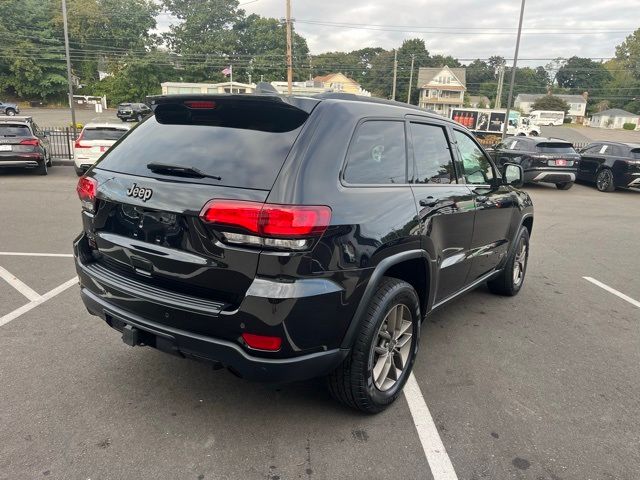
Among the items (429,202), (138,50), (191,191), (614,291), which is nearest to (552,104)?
(138,50)

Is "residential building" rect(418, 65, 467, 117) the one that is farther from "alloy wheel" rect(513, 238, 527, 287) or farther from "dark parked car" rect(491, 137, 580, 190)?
"alloy wheel" rect(513, 238, 527, 287)

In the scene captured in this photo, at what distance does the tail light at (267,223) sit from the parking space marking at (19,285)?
3244 mm

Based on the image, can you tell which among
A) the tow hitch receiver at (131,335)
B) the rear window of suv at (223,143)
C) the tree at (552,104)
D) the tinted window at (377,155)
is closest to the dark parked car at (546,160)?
the tinted window at (377,155)

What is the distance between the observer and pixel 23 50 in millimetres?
58875

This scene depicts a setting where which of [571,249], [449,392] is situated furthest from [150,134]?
[571,249]

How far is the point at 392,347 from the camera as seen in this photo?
Result: 3.13 meters

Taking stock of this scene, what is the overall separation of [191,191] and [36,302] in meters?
3.00

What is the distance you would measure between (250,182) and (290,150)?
265 millimetres

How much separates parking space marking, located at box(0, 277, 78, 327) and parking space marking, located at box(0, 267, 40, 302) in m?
0.07

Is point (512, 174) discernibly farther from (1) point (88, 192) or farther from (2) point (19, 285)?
(2) point (19, 285)

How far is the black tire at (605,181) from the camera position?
15.5 meters

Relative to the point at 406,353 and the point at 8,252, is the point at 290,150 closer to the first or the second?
the point at 406,353

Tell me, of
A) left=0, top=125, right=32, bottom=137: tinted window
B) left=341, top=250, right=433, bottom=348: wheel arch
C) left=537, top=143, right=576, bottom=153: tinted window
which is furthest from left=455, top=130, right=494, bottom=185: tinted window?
left=0, top=125, right=32, bottom=137: tinted window

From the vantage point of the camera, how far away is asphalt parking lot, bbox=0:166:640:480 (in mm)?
2555
